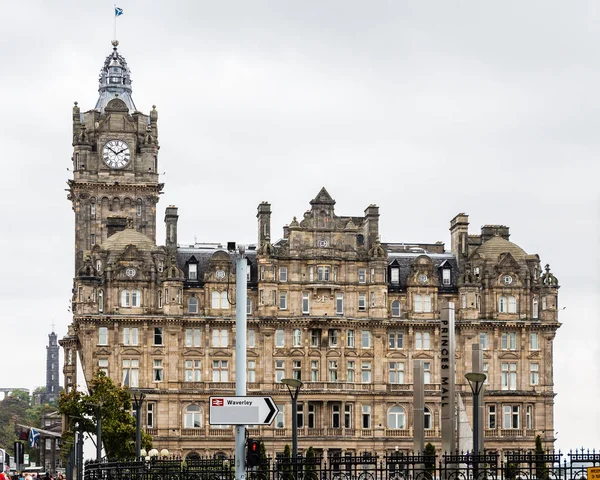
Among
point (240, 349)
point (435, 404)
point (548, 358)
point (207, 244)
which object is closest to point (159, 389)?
point (207, 244)

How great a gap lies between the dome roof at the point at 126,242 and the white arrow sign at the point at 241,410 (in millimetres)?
83661

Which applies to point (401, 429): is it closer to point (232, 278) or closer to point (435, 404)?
point (435, 404)

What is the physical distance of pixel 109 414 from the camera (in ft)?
351

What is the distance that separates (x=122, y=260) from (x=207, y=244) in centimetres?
927

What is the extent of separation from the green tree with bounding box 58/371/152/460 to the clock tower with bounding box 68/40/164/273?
125 feet

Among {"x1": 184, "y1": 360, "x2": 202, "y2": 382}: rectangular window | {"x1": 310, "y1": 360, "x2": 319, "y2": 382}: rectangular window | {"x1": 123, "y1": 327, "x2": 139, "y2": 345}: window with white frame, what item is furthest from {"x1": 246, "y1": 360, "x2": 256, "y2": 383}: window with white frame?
{"x1": 123, "y1": 327, "x2": 139, "y2": 345}: window with white frame

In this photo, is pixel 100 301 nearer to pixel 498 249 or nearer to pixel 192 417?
pixel 192 417

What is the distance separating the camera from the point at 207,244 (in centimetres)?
13675

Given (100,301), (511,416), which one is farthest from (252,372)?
(511,416)

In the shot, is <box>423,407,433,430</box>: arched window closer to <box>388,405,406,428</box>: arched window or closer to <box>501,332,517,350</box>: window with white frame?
<box>388,405,406,428</box>: arched window

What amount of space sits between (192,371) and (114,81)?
38.9m

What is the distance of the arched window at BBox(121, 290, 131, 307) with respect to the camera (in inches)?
5118

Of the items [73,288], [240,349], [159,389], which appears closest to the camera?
[240,349]

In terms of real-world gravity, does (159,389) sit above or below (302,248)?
below
